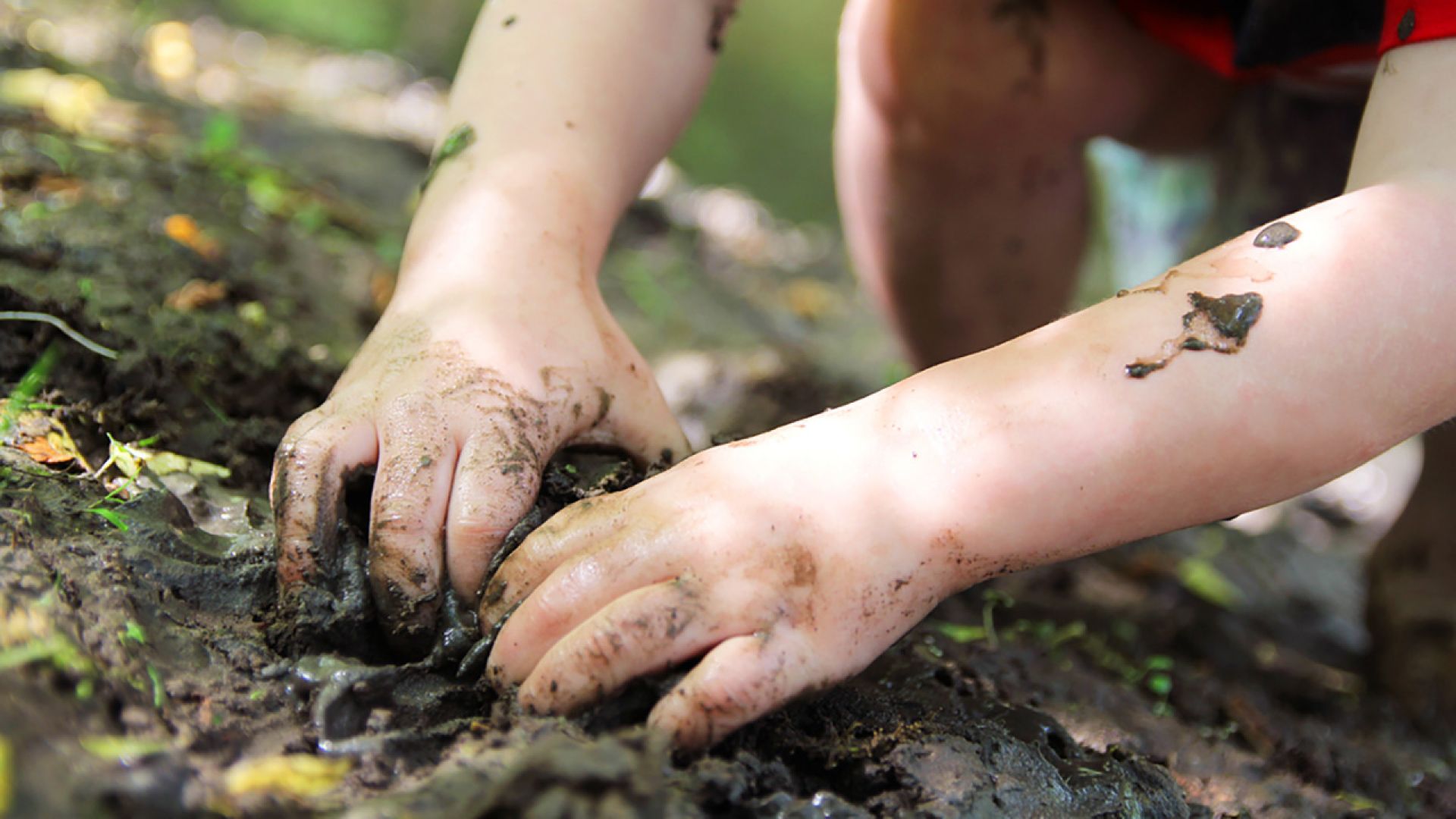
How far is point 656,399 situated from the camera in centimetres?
145

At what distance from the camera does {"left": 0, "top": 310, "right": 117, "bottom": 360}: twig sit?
1457 millimetres

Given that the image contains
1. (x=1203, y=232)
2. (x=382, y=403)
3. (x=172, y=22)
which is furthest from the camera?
(x=172, y=22)

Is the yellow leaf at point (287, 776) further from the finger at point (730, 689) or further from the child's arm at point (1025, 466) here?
the finger at point (730, 689)

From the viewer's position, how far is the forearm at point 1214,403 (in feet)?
3.57

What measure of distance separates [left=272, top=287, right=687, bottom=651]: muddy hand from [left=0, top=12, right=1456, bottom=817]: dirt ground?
0.07 metres

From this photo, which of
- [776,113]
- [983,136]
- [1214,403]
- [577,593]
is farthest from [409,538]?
[776,113]

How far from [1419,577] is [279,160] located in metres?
3.39

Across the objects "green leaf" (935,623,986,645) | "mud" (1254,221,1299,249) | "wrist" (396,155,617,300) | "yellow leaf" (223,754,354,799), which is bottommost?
"green leaf" (935,623,986,645)

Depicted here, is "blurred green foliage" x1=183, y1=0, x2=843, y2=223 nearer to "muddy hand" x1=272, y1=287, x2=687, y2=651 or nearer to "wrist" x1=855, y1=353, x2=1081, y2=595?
"muddy hand" x1=272, y1=287, x2=687, y2=651

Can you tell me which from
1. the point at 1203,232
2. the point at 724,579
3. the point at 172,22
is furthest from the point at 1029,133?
the point at 172,22

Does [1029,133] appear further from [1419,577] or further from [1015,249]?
[1419,577]

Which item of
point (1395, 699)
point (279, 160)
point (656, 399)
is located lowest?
point (1395, 699)

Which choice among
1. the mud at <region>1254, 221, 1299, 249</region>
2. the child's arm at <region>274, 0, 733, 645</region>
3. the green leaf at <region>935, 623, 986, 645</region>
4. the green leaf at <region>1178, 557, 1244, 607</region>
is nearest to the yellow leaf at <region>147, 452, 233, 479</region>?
the child's arm at <region>274, 0, 733, 645</region>

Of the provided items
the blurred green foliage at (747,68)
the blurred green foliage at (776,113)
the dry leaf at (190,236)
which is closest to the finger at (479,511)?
the dry leaf at (190,236)
